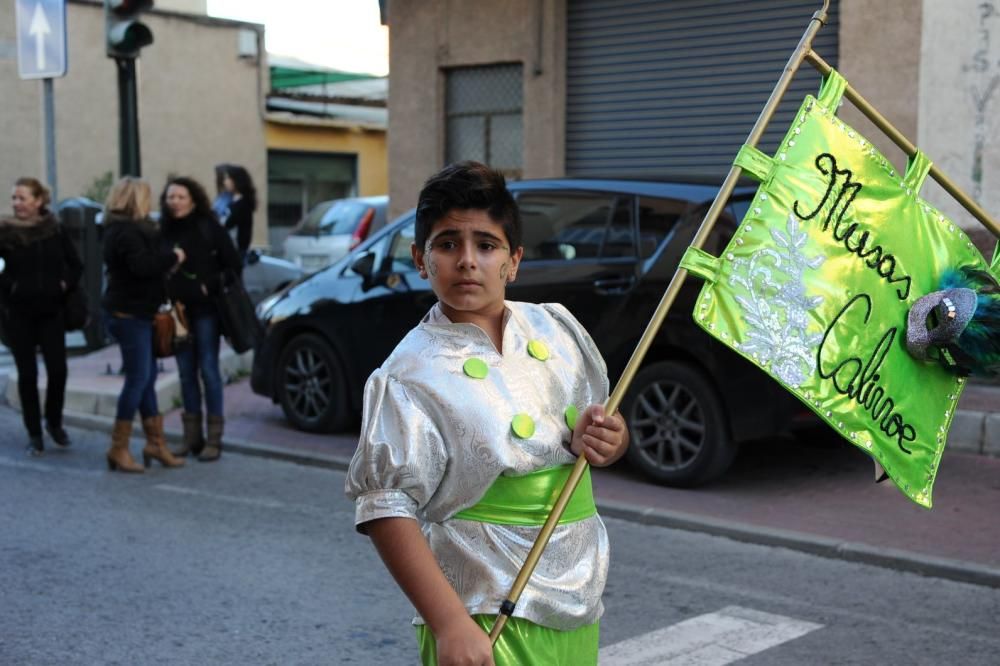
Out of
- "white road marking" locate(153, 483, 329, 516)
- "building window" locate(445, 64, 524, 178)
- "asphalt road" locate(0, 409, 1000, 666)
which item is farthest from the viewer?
"building window" locate(445, 64, 524, 178)

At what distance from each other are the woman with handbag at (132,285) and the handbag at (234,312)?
35cm

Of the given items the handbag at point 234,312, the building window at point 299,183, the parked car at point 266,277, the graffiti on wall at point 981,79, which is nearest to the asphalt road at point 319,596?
the handbag at point 234,312

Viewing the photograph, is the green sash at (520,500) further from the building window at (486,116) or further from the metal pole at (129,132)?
the building window at (486,116)

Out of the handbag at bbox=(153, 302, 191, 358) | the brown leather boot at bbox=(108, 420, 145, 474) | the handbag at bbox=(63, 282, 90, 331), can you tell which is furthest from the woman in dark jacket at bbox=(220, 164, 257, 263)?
the brown leather boot at bbox=(108, 420, 145, 474)

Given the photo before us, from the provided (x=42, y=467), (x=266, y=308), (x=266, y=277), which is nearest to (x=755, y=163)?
(x=42, y=467)

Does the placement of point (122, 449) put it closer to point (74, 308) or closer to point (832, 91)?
point (74, 308)

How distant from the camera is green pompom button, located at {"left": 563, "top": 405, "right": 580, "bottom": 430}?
254 centimetres

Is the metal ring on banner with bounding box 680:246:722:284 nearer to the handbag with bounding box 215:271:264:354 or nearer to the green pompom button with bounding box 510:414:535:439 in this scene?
the green pompom button with bounding box 510:414:535:439

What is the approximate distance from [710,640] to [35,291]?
213 inches

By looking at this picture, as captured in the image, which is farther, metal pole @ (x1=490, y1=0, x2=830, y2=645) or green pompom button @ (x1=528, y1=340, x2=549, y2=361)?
green pompom button @ (x1=528, y1=340, x2=549, y2=361)

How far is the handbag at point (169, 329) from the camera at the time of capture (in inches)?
327

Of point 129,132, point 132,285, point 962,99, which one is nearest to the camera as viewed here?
point 132,285

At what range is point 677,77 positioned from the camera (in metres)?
12.9

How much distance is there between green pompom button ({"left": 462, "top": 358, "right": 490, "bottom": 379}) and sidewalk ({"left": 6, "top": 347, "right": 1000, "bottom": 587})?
4.18 meters
